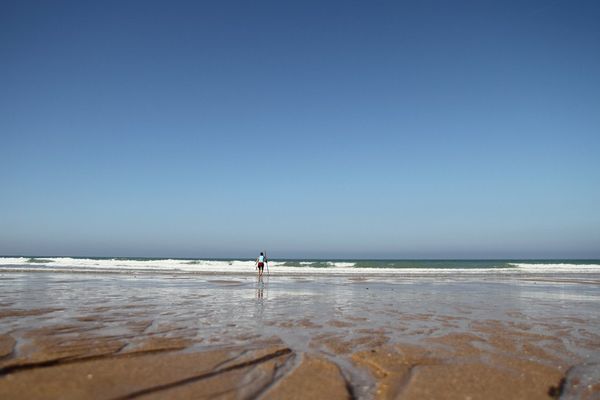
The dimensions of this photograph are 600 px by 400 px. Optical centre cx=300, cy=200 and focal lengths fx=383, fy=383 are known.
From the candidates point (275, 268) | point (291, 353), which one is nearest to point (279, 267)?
point (275, 268)

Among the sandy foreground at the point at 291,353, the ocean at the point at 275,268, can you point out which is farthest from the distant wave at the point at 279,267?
the sandy foreground at the point at 291,353

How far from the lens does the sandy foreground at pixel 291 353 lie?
3974 millimetres

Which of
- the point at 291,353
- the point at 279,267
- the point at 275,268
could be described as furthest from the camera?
the point at 279,267

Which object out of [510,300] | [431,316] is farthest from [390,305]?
[510,300]

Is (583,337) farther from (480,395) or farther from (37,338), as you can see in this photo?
(37,338)

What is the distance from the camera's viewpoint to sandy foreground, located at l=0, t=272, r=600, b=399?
156 inches

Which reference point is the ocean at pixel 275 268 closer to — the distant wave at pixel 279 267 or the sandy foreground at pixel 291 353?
the distant wave at pixel 279 267

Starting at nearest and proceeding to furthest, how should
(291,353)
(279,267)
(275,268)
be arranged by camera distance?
(291,353)
(275,268)
(279,267)

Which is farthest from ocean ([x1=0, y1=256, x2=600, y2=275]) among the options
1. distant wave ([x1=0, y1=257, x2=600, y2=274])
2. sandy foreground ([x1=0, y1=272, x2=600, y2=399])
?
sandy foreground ([x1=0, y1=272, x2=600, y2=399])

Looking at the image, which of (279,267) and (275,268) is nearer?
(275,268)

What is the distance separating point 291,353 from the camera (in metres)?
5.47

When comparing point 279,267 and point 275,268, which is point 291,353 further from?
point 279,267

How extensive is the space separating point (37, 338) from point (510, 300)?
530 inches

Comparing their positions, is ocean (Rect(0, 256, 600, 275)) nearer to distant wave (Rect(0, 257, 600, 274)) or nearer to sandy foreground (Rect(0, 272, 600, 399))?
Result: distant wave (Rect(0, 257, 600, 274))
